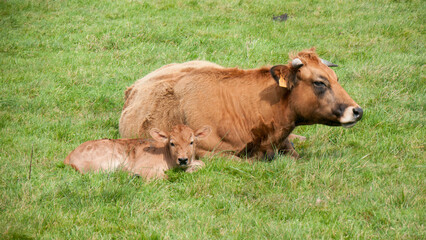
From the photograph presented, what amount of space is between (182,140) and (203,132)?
374 millimetres

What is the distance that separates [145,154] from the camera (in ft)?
23.6

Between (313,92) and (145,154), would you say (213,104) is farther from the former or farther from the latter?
(313,92)

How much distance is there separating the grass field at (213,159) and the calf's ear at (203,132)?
1.43 ft

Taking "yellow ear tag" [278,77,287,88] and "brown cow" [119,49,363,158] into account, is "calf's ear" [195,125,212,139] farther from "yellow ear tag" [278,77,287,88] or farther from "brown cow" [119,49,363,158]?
"yellow ear tag" [278,77,287,88]

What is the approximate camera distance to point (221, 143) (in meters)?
7.45

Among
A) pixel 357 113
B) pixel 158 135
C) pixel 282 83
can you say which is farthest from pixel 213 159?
pixel 357 113

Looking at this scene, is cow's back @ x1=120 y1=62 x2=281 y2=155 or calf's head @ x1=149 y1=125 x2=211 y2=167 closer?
calf's head @ x1=149 y1=125 x2=211 y2=167

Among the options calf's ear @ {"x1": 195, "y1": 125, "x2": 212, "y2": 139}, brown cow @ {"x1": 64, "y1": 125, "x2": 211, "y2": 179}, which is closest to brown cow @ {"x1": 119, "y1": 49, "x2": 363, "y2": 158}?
calf's ear @ {"x1": 195, "y1": 125, "x2": 212, "y2": 139}

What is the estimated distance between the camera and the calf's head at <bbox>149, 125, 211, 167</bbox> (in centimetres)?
682

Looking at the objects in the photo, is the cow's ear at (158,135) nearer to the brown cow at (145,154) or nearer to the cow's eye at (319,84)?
the brown cow at (145,154)

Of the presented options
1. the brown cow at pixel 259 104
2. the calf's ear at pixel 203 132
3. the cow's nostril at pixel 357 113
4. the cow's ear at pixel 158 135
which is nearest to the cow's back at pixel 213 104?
the brown cow at pixel 259 104

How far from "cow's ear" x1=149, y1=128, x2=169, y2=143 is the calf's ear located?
47 centimetres

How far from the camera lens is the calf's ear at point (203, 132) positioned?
7147 millimetres

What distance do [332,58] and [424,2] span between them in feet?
19.9
